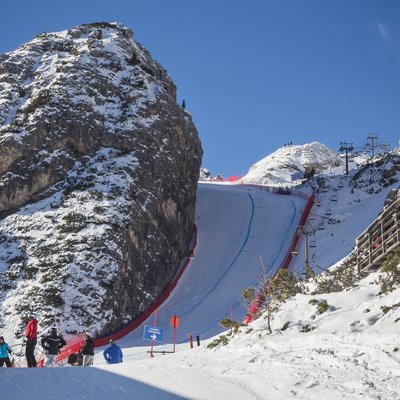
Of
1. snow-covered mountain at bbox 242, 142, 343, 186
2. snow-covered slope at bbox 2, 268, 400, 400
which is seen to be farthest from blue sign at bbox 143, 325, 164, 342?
snow-covered mountain at bbox 242, 142, 343, 186

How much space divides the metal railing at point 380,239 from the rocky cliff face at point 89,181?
15222 mm

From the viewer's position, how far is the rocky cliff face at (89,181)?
94.9 feet

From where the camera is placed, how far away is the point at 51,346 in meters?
15.4

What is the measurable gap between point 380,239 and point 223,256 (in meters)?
24.8

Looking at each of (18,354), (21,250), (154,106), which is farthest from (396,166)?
(18,354)

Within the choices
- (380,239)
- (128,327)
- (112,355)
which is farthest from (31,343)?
(128,327)

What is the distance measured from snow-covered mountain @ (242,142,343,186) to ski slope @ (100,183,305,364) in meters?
40.6

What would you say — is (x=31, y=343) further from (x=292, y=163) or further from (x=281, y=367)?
(x=292, y=163)

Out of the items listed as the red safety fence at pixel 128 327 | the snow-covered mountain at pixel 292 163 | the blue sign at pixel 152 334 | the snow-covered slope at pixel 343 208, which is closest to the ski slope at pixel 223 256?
the red safety fence at pixel 128 327

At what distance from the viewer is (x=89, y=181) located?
35.7 metres

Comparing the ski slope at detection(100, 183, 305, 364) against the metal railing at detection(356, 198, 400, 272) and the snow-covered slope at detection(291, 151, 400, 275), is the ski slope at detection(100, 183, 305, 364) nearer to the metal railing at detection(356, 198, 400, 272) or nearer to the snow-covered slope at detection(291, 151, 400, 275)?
the snow-covered slope at detection(291, 151, 400, 275)

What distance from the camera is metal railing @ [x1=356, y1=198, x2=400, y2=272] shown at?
14.1 meters

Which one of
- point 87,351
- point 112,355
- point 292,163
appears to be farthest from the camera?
point 292,163

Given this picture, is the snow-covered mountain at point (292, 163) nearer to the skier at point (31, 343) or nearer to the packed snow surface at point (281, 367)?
the skier at point (31, 343)
